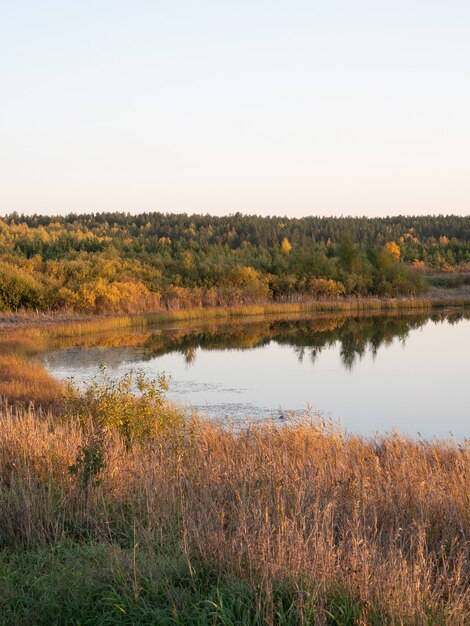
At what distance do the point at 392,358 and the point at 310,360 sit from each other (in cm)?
292

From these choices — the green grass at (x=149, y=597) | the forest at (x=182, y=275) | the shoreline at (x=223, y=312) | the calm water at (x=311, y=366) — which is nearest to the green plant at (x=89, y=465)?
the green grass at (x=149, y=597)

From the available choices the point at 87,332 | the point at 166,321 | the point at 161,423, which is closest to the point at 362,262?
the point at 166,321

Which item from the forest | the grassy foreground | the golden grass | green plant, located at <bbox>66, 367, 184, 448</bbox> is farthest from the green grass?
the forest

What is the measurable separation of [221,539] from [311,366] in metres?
20.6

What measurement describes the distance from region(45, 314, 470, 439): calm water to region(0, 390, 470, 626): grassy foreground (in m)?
7.32

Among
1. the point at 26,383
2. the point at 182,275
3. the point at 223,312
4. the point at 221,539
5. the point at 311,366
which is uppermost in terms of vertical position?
the point at 182,275

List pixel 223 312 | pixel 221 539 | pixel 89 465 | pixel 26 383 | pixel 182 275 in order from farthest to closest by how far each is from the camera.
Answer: pixel 182 275 → pixel 223 312 → pixel 26 383 → pixel 89 465 → pixel 221 539

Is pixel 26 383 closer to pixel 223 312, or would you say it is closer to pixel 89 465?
pixel 89 465

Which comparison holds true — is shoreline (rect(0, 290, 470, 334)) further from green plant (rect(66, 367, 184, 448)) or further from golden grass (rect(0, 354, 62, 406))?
green plant (rect(66, 367, 184, 448))

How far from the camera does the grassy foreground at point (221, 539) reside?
4.29 m

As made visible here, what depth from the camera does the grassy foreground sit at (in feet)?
14.1

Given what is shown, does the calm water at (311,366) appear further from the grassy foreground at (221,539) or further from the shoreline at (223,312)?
the grassy foreground at (221,539)

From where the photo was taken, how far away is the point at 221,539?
4.88 m

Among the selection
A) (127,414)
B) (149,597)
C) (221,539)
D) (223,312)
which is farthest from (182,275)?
(149,597)
